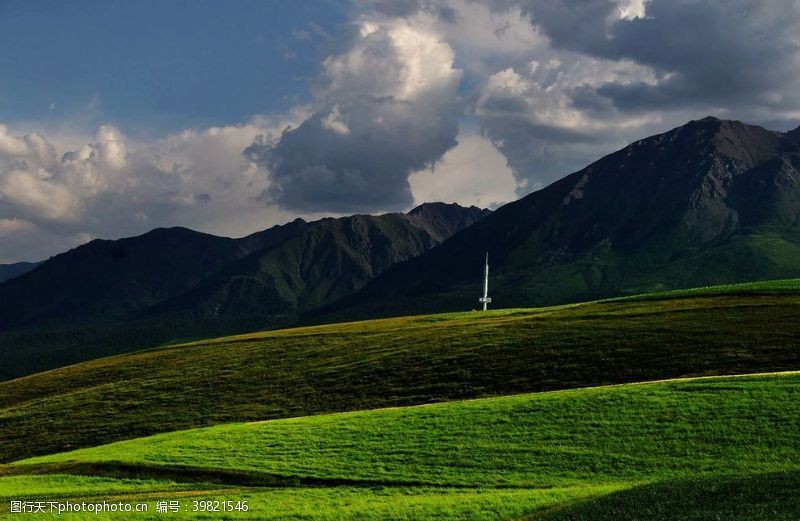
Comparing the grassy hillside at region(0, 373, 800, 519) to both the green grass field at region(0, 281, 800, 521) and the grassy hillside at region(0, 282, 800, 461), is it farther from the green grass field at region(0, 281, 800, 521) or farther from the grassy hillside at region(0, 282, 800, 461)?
the grassy hillside at region(0, 282, 800, 461)

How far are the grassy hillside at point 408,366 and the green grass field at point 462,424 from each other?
0.38 meters

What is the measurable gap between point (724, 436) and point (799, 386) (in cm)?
1361

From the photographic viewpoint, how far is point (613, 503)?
35.7m

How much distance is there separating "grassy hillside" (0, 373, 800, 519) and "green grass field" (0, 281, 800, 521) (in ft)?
0.63

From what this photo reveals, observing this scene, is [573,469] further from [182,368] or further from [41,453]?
[182,368]

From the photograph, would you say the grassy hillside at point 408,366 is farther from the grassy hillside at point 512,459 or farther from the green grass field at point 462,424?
the grassy hillside at point 512,459

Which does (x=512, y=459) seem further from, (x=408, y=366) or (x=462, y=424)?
(x=408, y=366)

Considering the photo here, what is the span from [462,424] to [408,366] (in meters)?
31.1

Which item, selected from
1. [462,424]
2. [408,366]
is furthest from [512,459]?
[408,366]

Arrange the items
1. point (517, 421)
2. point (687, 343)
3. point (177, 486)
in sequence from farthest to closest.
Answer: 1. point (687, 343)
2. point (517, 421)
3. point (177, 486)

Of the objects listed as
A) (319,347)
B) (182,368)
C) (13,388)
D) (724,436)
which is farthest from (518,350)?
(13,388)

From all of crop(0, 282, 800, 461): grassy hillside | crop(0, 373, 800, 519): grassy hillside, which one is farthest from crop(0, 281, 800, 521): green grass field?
crop(0, 282, 800, 461): grassy hillside

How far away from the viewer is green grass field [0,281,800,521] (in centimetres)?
4056

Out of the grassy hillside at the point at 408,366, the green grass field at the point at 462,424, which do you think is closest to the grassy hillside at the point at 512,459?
the green grass field at the point at 462,424
